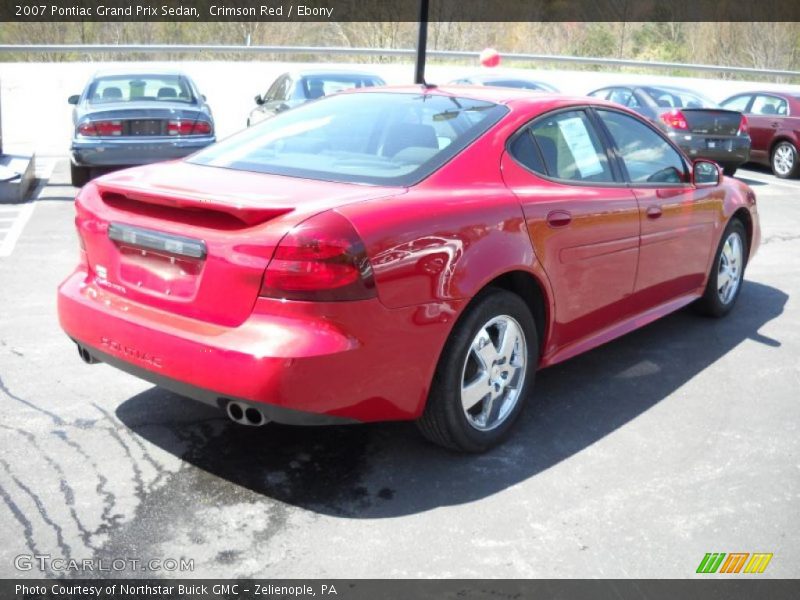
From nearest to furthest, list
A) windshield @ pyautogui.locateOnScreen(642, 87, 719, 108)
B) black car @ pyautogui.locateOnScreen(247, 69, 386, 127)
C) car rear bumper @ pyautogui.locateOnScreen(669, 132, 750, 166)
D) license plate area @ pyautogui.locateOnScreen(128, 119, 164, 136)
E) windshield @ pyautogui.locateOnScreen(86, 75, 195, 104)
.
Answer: license plate area @ pyautogui.locateOnScreen(128, 119, 164, 136), windshield @ pyautogui.locateOnScreen(86, 75, 195, 104), black car @ pyautogui.locateOnScreen(247, 69, 386, 127), car rear bumper @ pyautogui.locateOnScreen(669, 132, 750, 166), windshield @ pyautogui.locateOnScreen(642, 87, 719, 108)

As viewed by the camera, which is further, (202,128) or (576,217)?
(202,128)

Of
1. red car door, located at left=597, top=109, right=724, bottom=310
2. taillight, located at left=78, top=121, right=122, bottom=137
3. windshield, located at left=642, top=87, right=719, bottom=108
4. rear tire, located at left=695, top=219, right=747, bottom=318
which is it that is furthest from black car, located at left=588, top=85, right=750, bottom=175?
red car door, located at left=597, top=109, right=724, bottom=310

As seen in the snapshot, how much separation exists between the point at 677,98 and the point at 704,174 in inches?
382

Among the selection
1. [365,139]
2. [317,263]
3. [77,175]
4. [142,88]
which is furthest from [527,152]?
[142,88]

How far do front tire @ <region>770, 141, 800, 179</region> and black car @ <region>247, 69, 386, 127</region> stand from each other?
663 cm

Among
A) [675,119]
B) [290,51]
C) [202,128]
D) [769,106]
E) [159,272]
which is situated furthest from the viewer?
[290,51]

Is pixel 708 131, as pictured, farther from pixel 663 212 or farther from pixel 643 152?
pixel 663 212

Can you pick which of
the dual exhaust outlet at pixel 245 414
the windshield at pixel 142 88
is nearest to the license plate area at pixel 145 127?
the windshield at pixel 142 88

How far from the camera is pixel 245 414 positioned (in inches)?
130

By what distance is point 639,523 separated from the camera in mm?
3391

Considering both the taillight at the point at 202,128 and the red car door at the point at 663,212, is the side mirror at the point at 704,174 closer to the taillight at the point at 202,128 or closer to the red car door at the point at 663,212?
the red car door at the point at 663,212

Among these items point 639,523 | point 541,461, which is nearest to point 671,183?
point 541,461

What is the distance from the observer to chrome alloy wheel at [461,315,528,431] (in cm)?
383

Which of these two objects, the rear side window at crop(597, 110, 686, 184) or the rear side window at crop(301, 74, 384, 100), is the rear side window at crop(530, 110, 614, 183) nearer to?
the rear side window at crop(597, 110, 686, 184)
